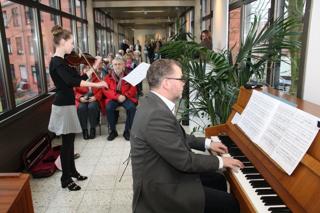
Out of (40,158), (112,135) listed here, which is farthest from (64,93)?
(112,135)

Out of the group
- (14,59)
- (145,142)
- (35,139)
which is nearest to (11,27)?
(14,59)

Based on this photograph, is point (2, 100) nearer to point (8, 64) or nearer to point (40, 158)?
point (8, 64)

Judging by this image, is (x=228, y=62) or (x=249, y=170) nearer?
(x=249, y=170)

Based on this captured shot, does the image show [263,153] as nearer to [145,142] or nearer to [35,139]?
[145,142]

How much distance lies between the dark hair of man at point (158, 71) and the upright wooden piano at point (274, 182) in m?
0.67

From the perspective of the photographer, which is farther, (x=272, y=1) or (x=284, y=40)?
(x=272, y=1)

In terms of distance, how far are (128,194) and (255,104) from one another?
149 cm

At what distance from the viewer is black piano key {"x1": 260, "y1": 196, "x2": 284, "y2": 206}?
1.25m

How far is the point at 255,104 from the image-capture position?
5.83 feet

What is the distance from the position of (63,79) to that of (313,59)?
2.02 m

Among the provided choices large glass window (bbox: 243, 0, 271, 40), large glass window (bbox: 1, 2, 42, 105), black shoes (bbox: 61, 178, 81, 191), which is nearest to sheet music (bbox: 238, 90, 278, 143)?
large glass window (bbox: 243, 0, 271, 40)

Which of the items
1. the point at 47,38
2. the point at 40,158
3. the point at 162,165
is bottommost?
the point at 40,158

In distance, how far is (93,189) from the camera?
2.71 m

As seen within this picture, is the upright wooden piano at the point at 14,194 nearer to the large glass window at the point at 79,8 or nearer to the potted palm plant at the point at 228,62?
the potted palm plant at the point at 228,62
